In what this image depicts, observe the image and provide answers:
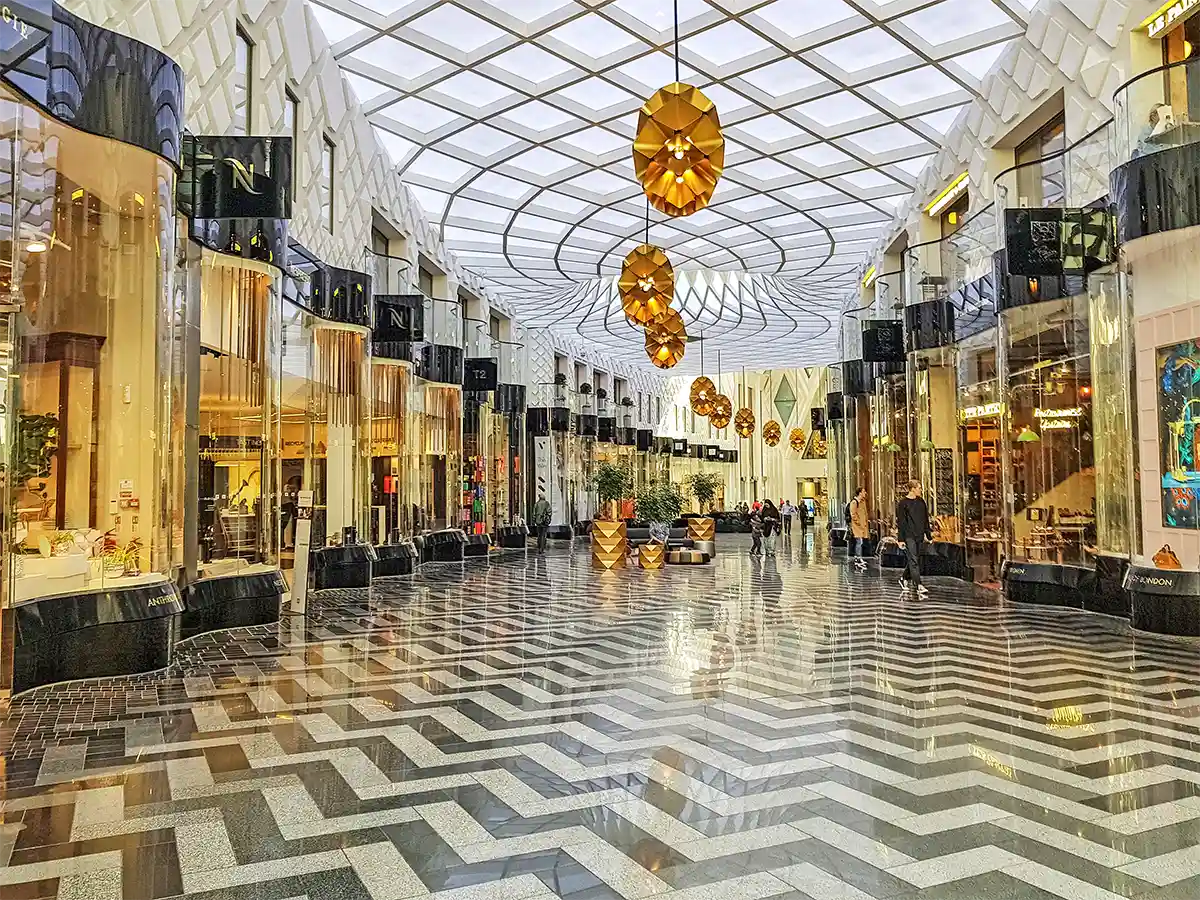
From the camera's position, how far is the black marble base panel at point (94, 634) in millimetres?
6000

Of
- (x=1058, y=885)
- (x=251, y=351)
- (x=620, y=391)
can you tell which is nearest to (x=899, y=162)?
(x=251, y=351)

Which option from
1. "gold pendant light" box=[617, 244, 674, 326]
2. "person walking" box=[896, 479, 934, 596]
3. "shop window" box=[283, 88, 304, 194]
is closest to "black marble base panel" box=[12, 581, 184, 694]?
"gold pendant light" box=[617, 244, 674, 326]

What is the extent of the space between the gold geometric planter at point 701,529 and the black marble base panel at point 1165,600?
12.6 meters

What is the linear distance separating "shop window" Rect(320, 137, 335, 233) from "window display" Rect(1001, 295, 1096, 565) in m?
9.60

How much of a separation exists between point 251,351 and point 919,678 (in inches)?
290

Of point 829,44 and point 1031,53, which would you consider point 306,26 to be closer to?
point 829,44

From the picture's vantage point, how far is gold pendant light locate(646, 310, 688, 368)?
10441mm

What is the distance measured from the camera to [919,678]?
21.2 ft

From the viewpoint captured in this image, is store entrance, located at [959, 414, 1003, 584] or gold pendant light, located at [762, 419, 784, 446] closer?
store entrance, located at [959, 414, 1003, 584]

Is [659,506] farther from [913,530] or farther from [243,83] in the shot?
[243,83]

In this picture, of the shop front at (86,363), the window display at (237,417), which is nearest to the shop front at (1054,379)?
the window display at (237,417)

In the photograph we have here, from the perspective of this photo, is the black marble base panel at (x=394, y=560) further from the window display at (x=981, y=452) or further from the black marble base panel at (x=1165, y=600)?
the black marble base panel at (x=1165, y=600)

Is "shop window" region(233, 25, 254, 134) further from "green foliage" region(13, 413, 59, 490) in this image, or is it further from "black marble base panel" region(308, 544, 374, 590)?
"black marble base panel" region(308, 544, 374, 590)

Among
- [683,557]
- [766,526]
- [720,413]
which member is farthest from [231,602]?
[720,413]
